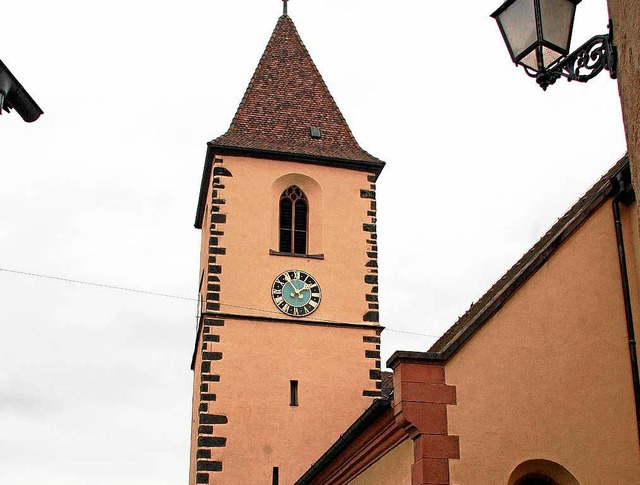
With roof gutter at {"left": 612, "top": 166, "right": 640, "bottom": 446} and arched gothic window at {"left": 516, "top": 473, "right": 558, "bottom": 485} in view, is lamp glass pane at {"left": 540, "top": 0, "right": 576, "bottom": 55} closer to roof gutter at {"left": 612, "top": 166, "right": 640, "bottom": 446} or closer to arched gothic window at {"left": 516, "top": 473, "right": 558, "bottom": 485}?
roof gutter at {"left": 612, "top": 166, "right": 640, "bottom": 446}

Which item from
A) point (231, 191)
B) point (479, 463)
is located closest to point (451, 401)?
point (479, 463)

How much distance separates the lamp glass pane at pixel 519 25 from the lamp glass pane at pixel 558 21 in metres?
0.07

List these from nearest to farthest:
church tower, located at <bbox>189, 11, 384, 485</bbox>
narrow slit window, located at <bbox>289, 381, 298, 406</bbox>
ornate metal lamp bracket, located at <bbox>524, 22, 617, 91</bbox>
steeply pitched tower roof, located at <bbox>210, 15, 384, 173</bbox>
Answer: ornate metal lamp bracket, located at <bbox>524, 22, 617, 91</bbox>
church tower, located at <bbox>189, 11, 384, 485</bbox>
narrow slit window, located at <bbox>289, 381, 298, 406</bbox>
steeply pitched tower roof, located at <bbox>210, 15, 384, 173</bbox>

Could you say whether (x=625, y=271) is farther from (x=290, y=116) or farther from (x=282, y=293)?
(x=290, y=116)

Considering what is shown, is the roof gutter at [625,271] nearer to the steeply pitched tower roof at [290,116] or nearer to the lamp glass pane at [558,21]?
the lamp glass pane at [558,21]

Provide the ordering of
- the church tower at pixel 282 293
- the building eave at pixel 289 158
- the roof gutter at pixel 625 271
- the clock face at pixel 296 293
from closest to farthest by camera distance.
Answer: the roof gutter at pixel 625 271
the church tower at pixel 282 293
the clock face at pixel 296 293
the building eave at pixel 289 158

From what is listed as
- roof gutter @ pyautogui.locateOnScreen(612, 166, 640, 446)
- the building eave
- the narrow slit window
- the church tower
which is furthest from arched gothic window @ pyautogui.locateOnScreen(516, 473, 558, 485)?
the building eave

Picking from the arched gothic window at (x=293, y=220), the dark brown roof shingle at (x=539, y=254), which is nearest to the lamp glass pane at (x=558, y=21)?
the dark brown roof shingle at (x=539, y=254)

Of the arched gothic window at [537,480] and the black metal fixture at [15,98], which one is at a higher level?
the black metal fixture at [15,98]

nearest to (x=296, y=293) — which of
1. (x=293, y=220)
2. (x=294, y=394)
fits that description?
(x=293, y=220)

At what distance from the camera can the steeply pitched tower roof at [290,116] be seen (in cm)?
2311

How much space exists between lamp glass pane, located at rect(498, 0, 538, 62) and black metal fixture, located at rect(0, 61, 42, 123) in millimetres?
3216

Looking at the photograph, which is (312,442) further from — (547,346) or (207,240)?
(547,346)

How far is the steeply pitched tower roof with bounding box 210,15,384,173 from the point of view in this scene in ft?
75.8
